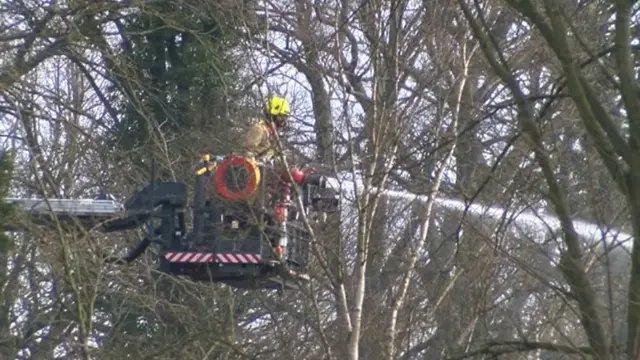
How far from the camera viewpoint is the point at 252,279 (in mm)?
13781

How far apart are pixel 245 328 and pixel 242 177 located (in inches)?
273

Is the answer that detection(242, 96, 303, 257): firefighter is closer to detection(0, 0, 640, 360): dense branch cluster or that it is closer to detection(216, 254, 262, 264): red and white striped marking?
detection(0, 0, 640, 360): dense branch cluster

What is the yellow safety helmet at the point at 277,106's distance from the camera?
40.4 ft

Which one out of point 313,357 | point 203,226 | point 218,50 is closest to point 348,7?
point 203,226

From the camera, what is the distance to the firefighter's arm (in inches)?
480

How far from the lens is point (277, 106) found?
40.6 feet

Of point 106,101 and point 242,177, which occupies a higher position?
point 106,101

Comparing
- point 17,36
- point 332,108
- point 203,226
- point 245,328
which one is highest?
point 17,36

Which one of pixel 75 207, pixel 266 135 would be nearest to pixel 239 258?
pixel 75 207

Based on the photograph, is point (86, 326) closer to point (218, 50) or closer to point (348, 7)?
point (348, 7)

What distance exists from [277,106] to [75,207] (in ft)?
7.38

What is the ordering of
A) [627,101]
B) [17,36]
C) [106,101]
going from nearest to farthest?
1. [627,101]
2. [17,36]
3. [106,101]

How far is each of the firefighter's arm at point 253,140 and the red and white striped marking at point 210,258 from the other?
134 cm

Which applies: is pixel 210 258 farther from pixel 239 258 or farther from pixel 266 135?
pixel 266 135
